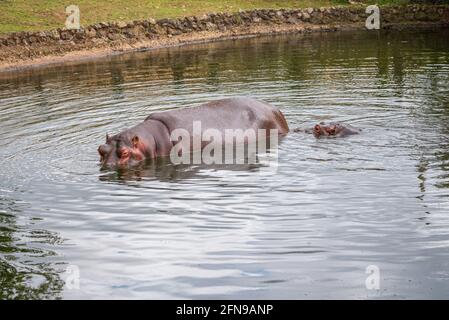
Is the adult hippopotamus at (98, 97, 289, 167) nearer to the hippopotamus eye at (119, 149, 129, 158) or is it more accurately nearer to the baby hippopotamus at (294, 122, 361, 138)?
the hippopotamus eye at (119, 149, 129, 158)

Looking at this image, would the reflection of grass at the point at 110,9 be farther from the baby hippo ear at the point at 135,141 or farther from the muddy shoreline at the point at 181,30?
the baby hippo ear at the point at 135,141

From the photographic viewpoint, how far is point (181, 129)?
10.5 metres

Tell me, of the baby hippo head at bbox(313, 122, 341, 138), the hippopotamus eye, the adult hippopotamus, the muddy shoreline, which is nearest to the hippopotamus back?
the adult hippopotamus

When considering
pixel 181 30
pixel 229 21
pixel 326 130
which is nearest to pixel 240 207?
pixel 326 130

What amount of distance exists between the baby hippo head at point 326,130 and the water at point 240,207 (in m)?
0.14

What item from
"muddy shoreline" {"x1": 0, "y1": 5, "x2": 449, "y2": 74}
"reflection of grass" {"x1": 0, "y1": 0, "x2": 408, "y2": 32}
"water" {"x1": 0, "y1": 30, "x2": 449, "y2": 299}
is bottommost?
"water" {"x1": 0, "y1": 30, "x2": 449, "y2": 299}

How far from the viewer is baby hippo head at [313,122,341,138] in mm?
11047

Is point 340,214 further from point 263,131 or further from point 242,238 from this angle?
point 263,131

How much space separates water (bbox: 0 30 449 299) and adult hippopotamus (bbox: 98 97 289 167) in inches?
13.8

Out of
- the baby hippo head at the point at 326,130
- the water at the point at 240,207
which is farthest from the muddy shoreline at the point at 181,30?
the baby hippo head at the point at 326,130

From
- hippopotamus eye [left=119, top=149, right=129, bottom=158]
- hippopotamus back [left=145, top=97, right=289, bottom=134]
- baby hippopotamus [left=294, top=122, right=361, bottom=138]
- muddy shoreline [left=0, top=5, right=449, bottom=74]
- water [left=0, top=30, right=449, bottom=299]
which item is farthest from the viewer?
muddy shoreline [left=0, top=5, right=449, bottom=74]

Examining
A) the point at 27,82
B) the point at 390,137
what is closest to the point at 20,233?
the point at 390,137

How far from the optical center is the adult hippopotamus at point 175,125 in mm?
10055

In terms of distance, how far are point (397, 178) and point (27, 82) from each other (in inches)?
518
